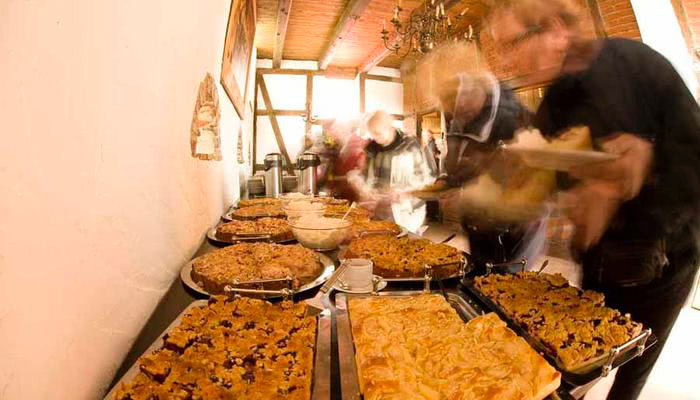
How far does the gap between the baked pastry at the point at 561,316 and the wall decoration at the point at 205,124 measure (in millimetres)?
1671

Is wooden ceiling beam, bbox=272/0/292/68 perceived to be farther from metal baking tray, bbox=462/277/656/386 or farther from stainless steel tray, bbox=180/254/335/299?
metal baking tray, bbox=462/277/656/386

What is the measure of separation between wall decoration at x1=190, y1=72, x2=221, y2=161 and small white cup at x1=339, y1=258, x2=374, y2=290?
116 centimetres

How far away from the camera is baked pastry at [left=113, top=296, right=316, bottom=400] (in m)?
0.72

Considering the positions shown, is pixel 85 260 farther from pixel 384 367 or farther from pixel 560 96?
pixel 560 96

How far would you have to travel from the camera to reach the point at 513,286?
137 centimetres

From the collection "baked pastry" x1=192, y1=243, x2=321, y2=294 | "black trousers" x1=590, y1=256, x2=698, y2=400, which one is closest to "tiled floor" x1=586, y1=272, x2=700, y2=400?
"black trousers" x1=590, y1=256, x2=698, y2=400

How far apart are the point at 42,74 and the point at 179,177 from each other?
1.10 m

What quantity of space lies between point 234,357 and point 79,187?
1.72 feet

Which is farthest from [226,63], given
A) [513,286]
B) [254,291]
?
[513,286]

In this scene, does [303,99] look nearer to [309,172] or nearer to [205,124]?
[309,172]

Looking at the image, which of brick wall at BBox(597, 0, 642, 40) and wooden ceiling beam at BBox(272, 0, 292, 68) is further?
wooden ceiling beam at BBox(272, 0, 292, 68)

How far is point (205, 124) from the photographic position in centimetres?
211

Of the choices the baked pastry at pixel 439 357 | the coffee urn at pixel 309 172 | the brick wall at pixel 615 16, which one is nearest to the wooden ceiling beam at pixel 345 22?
the coffee urn at pixel 309 172

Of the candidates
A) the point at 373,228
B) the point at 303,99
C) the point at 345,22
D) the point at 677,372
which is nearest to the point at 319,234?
the point at 373,228
